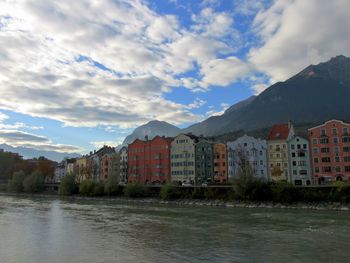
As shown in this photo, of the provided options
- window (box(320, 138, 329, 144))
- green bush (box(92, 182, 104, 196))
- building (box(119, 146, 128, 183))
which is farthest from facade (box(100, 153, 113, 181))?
window (box(320, 138, 329, 144))

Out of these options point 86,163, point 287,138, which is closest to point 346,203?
point 287,138

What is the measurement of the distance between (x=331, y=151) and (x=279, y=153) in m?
11.9

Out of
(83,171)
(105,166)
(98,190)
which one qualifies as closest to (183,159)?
(98,190)

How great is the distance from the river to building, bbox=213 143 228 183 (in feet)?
175

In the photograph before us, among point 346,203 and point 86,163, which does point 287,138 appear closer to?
point 346,203

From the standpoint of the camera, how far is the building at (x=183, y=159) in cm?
10312

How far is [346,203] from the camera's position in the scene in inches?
2302

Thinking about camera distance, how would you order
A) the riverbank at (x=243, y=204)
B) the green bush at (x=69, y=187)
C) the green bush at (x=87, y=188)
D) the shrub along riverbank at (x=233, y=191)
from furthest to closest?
the green bush at (x=69, y=187)
the green bush at (x=87, y=188)
the shrub along riverbank at (x=233, y=191)
the riverbank at (x=243, y=204)

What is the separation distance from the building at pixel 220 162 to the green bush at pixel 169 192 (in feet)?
71.8

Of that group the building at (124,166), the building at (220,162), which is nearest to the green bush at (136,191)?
the building at (220,162)

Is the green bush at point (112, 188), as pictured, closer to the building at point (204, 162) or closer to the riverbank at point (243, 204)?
the riverbank at point (243, 204)

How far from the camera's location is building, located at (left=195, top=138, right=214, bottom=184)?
10081cm

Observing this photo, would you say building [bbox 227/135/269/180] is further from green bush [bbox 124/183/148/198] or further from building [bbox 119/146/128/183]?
building [bbox 119/146/128/183]

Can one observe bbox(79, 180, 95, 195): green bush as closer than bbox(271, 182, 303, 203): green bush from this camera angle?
No
